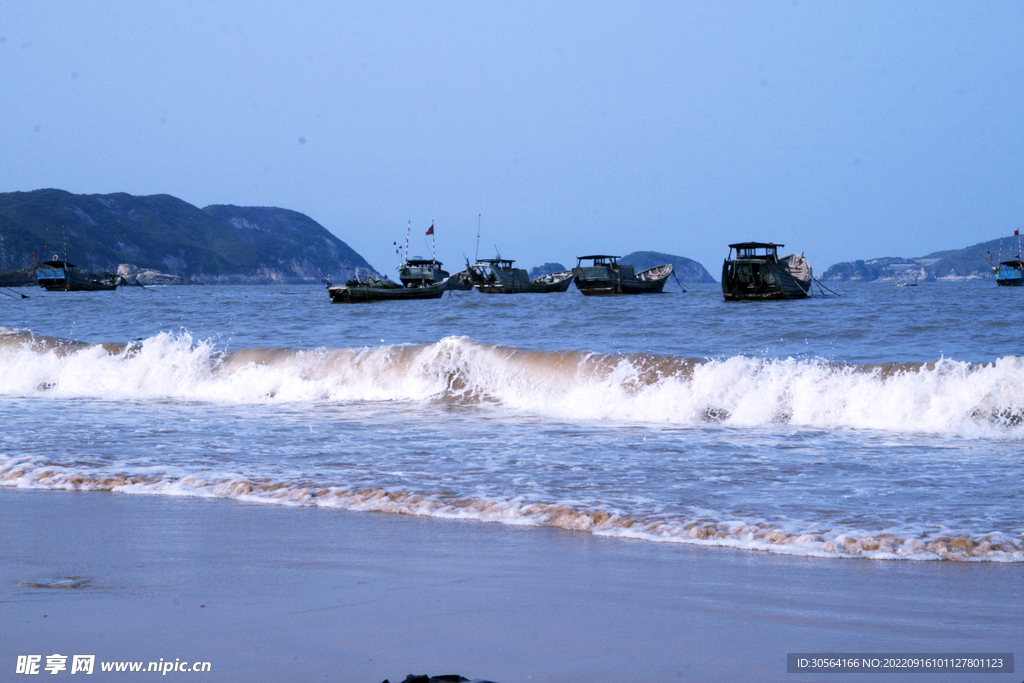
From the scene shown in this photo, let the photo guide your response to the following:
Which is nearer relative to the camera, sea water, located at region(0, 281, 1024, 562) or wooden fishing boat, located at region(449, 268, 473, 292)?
sea water, located at region(0, 281, 1024, 562)

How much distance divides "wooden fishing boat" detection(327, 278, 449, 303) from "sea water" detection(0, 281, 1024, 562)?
40376mm

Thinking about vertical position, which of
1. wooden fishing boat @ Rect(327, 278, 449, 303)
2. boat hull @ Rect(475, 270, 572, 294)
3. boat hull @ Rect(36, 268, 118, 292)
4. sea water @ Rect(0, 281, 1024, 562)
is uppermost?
boat hull @ Rect(36, 268, 118, 292)

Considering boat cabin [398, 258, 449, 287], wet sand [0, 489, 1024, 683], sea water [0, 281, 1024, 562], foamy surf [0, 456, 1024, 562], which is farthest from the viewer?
boat cabin [398, 258, 449, 287]

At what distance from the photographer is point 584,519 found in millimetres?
5609

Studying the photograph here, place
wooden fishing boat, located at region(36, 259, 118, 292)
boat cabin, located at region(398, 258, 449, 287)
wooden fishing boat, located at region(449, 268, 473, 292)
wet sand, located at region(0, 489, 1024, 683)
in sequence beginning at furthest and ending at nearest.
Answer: wooden fishing boat, located at region(449, 268, 473, 292), wooden fishing boat, located at region(36, 259, 118, 292), boat cabin, located at region(398, 258, 449, 287), wet sand, located at region(0, 489, 1024, 683)

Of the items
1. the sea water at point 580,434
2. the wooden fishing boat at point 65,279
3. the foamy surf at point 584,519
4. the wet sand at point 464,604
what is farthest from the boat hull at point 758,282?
the wooden fishing boat at point 65,279

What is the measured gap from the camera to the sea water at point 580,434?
5.78 m

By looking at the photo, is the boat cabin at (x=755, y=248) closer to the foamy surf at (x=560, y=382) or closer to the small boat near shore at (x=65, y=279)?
the foamy surf at (x=560, y=382)

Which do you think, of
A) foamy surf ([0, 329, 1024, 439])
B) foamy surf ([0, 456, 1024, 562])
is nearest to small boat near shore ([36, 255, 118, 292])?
foamy surf ([0, 329, 1024, 439])

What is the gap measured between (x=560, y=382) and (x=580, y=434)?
435 cm

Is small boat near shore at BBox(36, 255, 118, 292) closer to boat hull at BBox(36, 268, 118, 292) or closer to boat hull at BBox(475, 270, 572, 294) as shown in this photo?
boat hull at BBox(36, 268, 118, 292)

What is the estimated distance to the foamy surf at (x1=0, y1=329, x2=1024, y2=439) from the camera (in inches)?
440

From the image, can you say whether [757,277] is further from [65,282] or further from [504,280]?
[65,282]

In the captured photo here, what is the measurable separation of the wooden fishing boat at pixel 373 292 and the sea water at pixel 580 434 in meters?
40.4
